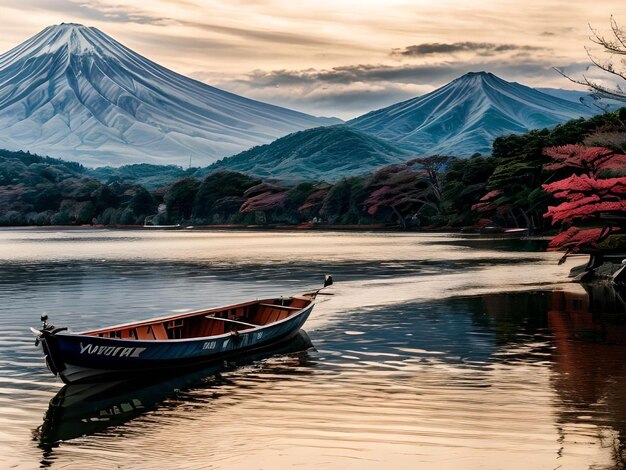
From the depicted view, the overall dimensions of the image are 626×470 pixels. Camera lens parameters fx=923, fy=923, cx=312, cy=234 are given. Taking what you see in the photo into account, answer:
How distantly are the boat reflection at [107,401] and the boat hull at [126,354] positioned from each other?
296 mm

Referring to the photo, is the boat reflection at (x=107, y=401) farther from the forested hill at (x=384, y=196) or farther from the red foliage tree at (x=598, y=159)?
the forested hill at (x=384, y=196)

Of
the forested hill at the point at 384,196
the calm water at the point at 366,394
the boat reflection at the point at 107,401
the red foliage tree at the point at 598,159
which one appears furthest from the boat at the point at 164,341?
the forested hill at the point at 384,196

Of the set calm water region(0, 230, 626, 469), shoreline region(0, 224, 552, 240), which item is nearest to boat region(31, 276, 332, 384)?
calm water region(0, 230, 626, 469)

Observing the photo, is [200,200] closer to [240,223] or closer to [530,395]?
[240,223]

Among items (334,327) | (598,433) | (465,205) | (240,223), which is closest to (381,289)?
(334,327)

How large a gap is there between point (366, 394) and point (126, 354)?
19.3ft

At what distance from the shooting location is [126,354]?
21984 millimetres

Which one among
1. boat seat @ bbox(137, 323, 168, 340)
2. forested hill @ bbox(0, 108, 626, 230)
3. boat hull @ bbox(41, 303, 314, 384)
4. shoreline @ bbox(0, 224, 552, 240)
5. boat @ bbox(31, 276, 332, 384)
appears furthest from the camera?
shoreline @ bbox(0, 224, 552, 240)

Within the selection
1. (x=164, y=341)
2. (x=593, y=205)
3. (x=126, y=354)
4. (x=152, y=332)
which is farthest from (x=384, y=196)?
(x=126, y=354)

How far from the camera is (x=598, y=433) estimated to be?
55.4ft

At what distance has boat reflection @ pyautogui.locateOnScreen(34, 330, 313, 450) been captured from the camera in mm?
18469

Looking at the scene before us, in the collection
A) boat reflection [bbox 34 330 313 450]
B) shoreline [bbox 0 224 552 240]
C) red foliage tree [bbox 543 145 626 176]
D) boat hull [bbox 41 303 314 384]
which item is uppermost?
red foliage tree [bbox 543 145 626 176]

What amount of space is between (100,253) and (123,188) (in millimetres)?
111462

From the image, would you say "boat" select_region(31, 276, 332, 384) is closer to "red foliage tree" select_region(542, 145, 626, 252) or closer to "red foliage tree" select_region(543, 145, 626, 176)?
"red foliage tree" select_region(542, 145, 626, 252)
